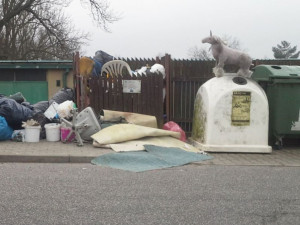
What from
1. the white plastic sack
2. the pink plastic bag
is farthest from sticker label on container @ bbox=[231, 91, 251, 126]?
the white plastic sack

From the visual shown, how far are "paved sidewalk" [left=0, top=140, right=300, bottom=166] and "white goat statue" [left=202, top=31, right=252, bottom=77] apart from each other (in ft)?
6.04

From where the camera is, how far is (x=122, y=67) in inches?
414

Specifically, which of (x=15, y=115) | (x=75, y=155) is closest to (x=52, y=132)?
(x=15, y=115)

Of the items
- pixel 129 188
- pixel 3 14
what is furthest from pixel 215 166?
pixel 3 14

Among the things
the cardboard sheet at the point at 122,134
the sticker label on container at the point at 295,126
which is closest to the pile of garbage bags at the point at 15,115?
the cardboard sheet at the point at 122,134

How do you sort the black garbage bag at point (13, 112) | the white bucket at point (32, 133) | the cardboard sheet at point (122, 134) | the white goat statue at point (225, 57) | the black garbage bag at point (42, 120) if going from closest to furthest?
the cardboard sheet at point (122, 134) → the white bucket at point (32, 133) → the black garbage bag at point (13, 112) → the white goat statue at point (225, 57) → the black garbage bag at point (42, 120)

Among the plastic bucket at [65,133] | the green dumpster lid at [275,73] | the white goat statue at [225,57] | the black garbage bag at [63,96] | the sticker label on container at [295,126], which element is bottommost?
the plastic bucket at [65,133]

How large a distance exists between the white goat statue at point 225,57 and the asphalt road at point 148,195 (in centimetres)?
256

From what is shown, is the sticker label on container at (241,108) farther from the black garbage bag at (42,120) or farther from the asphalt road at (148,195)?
the black garbage bag at (42,120)

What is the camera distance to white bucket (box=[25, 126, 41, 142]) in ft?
26.5

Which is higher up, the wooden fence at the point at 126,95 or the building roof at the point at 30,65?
the building roof at the point at 30,65

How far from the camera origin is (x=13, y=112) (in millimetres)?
8359

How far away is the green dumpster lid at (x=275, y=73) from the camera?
8242mm

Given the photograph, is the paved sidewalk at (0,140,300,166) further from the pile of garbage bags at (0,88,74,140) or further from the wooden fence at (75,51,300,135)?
the wooden fence at (75,51,300,135)
